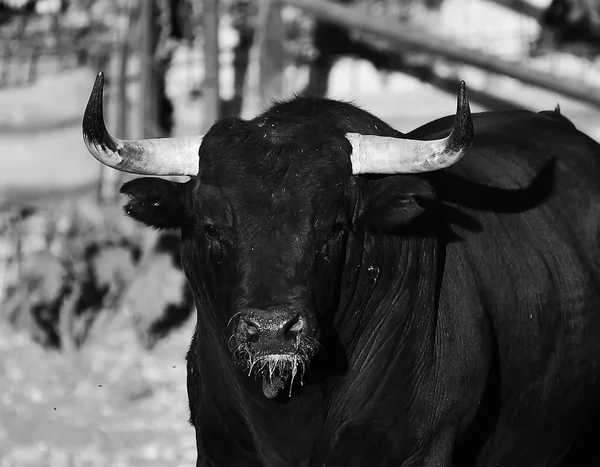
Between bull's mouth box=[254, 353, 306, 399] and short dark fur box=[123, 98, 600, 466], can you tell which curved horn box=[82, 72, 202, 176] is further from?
bull's mouth box=[254, 353, 306, 399]

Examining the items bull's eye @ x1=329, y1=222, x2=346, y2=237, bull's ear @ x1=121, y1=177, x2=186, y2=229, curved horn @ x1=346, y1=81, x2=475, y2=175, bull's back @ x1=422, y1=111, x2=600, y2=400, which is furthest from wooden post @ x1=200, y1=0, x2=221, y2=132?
bull's eye @ x1=329, y1=222, x2=346, y2=237

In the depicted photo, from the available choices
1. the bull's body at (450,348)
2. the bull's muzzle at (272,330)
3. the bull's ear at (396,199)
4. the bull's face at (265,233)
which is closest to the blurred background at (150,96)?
the bull's body at (450,348)

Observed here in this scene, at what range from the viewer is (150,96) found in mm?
11086

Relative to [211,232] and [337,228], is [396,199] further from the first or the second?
[211,232]

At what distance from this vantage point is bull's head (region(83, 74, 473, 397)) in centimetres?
419

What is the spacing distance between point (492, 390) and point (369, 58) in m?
7.19

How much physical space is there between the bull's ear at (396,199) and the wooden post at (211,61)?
225 inches

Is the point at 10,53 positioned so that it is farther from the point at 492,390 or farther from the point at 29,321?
the point at 492,390

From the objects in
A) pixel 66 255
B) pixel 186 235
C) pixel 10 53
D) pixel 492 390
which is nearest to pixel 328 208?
pixel 186 235

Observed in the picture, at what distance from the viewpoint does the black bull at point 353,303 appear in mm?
4348

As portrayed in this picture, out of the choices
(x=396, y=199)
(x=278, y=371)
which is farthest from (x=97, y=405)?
(x=396, y=199)

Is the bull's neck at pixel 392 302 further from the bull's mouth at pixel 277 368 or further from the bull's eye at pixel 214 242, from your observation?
the bull's eye at pixel 214 242

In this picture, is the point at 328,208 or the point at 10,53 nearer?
the point at 328,208

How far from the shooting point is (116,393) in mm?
8312
